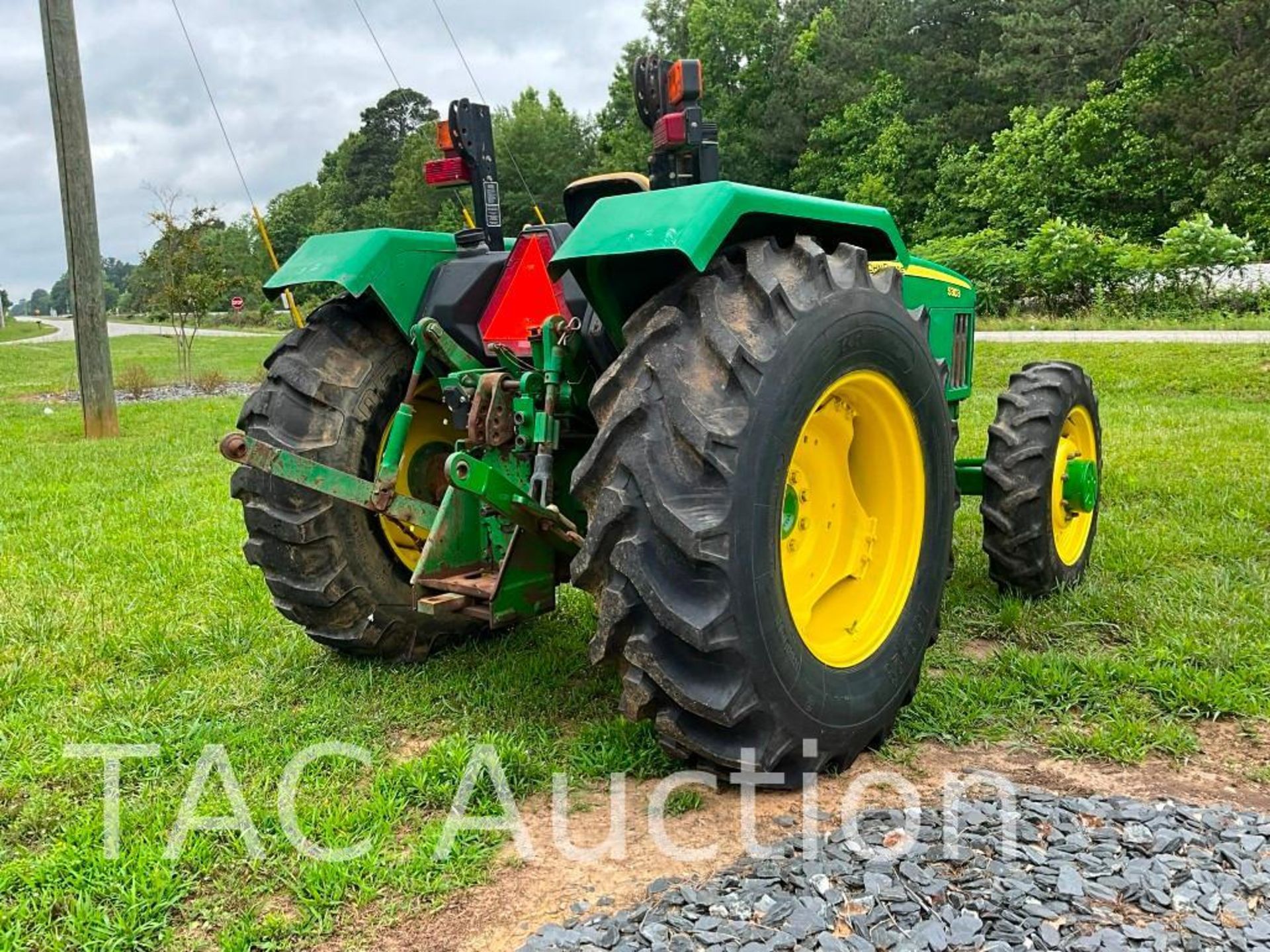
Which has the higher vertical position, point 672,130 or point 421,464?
point 672,130

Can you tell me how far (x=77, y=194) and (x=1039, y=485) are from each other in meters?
9.82

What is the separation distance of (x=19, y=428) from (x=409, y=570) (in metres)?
10.2

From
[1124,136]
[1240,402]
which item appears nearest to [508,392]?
[1240,402]

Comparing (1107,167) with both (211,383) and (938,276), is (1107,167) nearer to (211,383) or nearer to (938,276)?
(211,383)

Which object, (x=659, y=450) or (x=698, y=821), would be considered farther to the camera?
(x=698, y=821)

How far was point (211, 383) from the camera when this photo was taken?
17.0 metres

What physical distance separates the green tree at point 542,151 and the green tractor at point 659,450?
128ft

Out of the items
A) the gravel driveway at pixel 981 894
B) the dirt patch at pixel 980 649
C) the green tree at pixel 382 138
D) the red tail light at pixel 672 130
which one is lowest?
the gravel driveway at pixel 981 894

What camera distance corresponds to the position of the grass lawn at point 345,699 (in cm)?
221

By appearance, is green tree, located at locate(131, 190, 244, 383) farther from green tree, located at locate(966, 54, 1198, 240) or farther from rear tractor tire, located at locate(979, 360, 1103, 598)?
green tree, located at locate(966, 54, 1198, 240)

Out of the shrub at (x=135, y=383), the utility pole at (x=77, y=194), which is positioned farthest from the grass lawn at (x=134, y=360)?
the utility pole at (x=77, y=194)

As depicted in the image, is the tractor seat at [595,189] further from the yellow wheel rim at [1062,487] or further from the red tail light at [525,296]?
the yellow wheel rim at [1062,487]

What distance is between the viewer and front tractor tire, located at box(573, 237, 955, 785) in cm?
221

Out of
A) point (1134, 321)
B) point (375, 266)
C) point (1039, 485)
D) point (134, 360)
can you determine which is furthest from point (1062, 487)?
point (134, 360)
